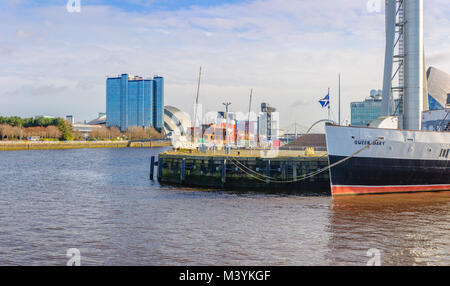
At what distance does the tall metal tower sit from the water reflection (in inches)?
350

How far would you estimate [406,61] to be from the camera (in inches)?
1478

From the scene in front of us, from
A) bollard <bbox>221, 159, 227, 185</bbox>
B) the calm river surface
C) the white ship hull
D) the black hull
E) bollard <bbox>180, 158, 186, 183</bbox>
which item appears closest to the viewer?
the calm river surface

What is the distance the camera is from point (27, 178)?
52.2 metres

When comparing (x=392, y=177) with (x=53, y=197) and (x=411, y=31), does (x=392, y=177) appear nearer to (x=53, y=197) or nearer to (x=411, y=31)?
(x=411, y=31)

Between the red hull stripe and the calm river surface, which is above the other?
the red hull stripe

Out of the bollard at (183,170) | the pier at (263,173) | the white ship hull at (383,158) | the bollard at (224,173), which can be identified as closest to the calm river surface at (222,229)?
the white ship hull at (383,158)

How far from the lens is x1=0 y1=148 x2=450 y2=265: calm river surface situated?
17984mm

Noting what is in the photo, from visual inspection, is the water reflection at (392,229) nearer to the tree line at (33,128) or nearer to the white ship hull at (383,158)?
the white ship hull at (383,158)

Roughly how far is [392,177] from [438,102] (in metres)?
66.0

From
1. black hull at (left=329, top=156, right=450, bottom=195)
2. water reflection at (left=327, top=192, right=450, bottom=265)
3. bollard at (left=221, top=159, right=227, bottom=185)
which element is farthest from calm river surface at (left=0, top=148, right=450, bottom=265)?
bollard at (left=221, top=159, right=227, bottom=185)

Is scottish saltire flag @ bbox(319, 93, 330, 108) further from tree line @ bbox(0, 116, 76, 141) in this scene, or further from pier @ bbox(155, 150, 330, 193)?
tree line @ bbox(0, 116, 76, 141)

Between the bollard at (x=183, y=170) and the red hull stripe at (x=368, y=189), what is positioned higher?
the bollard at (x=183, y=170)

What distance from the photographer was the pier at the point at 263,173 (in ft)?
133

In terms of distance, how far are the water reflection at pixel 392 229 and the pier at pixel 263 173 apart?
24.6ft
